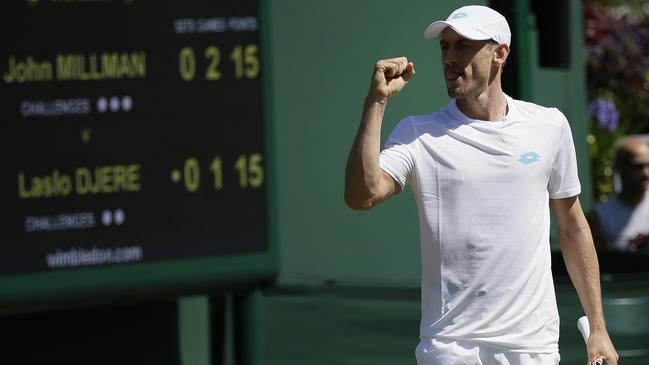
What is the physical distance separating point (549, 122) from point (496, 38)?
0.32 m

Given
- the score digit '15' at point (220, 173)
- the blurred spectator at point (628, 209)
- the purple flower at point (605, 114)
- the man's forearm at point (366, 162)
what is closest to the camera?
the man's forearm at point (366, 162)

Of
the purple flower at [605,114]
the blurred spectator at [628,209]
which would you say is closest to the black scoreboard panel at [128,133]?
the blurred spectator at [628,209]

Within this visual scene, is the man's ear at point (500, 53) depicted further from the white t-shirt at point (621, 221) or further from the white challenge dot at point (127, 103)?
the white t-shirt at point (621, 221)

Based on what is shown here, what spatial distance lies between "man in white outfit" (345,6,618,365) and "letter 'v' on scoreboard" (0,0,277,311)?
1.56 meters

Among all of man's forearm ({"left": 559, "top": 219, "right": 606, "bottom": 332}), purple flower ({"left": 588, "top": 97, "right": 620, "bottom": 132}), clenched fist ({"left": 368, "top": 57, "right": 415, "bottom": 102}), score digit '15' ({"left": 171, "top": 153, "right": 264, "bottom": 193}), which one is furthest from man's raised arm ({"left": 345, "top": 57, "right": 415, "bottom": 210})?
purple flower ({"left": 588, "top": 97, "right": 620, "bottom": 132})

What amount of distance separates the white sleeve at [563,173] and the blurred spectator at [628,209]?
10.8ft

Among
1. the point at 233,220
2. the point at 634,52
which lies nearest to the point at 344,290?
the point at 233,220

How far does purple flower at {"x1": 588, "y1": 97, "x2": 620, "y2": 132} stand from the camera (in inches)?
460

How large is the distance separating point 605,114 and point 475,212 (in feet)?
26.8

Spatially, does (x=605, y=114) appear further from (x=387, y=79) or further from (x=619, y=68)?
(x=387, y=79)

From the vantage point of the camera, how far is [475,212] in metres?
3.83

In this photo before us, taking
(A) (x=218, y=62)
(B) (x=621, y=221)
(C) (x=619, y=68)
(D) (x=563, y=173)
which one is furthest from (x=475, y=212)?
(C) (x=619, y=68)

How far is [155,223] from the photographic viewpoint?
17.1 feet

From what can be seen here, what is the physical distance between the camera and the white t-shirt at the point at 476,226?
150 inches
